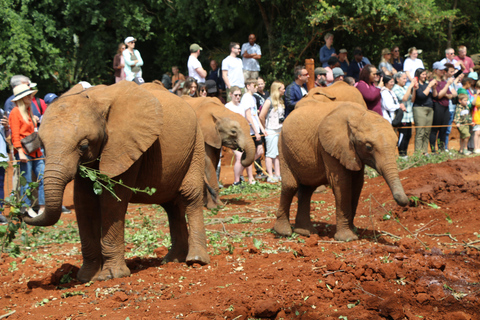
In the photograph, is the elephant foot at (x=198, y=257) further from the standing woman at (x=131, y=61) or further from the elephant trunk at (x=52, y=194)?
the standing woman at (x=131, y=61)

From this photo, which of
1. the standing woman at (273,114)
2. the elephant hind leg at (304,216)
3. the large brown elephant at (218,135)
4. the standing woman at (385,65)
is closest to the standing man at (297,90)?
the standing woman at (273,114)

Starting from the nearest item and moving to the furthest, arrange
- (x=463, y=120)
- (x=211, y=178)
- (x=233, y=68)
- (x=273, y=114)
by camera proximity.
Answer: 1. (x=211, y=178)
2. (x=273, y=114)
3. (x=233, y=68)
4. (x=463, y=120)

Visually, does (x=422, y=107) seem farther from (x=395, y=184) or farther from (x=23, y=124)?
(x=23, y=124)

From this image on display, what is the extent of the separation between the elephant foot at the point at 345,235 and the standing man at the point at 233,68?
7.90 metres

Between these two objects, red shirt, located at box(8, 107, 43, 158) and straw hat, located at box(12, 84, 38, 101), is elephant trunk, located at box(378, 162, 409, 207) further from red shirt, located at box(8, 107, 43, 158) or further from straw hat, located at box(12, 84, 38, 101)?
red shirt, located at box(8, 107, 43, 158)

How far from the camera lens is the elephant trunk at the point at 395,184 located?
748cm

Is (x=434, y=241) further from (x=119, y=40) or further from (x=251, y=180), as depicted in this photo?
(x=119, y=40)

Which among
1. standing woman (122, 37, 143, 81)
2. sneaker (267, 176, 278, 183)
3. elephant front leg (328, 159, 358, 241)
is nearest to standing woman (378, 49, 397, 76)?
sneaker (267, 176, 278, 183)

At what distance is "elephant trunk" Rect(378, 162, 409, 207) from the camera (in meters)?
7.48

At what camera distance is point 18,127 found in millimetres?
11062


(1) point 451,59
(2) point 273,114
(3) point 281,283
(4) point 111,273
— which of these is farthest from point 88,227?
(1) point 451,59

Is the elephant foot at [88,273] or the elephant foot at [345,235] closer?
the elephant foot at [88,273]

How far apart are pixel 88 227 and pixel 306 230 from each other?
3626 millimetres

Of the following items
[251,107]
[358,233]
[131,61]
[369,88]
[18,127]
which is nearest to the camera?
[358,233]
